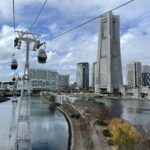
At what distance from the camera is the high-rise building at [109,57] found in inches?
6590

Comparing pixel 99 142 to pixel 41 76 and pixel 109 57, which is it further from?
pixel 109 57

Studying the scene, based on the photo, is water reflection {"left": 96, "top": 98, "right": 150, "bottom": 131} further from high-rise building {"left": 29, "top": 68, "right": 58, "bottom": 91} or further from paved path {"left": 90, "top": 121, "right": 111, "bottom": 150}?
high-rise building {"left": 29, "top": 68, "right": 58, "bottom": 91}

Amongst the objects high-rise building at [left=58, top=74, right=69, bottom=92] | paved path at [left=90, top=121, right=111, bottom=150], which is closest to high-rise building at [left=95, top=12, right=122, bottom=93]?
high-rise building at [left=58, top=74, right=69, bottom=92]

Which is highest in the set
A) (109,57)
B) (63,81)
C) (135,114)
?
(109,57)

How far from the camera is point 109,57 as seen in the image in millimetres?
164875

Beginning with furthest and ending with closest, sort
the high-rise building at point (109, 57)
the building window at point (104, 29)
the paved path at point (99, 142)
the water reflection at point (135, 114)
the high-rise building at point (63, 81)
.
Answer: the building window at point (104, 29)
the high-rise building at point (63, 81)
the high-rise building at point (109, 57)
the water reflection at point (135, 114)
the paved path at point (99, 142)

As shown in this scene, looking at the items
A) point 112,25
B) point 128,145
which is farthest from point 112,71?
point 128,145

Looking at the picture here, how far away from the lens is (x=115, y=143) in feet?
63.9

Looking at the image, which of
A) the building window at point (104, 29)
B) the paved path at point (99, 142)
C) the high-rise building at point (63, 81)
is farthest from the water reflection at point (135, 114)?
the building window at point (104, 29)

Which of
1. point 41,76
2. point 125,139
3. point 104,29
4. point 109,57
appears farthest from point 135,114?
point 104,29

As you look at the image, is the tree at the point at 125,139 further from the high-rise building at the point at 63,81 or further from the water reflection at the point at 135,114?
the high-rise building at the point at 63,81

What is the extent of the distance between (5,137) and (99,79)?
153m

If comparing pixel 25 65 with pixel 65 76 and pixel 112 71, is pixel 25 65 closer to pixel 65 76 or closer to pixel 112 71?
pixel 112 71

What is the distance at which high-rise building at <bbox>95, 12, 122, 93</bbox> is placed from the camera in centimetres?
16738
